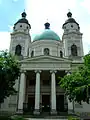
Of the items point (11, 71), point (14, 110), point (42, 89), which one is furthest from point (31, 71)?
point (11, 71)

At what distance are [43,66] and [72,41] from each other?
10.1 m

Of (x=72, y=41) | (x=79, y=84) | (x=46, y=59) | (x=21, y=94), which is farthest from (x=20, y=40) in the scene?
(x=79, y=84)

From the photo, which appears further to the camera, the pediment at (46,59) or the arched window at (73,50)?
the arched window at (73,50)

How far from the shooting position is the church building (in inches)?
968

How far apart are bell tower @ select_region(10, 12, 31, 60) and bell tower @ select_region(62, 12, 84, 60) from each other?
8.28m

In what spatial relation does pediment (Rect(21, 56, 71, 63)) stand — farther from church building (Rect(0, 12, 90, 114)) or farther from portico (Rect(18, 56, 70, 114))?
portico (Rect(18, 56, 70, 114))

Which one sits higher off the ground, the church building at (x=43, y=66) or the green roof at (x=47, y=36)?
the green roof at (x=47, y=36)

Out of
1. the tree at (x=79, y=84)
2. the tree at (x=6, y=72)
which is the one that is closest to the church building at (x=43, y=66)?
the tree at (x=6, y=72)

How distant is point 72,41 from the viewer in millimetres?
32812

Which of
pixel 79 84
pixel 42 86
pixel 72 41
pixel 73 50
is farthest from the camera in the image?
pixel 72 41

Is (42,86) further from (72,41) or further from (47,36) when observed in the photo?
(47,36)

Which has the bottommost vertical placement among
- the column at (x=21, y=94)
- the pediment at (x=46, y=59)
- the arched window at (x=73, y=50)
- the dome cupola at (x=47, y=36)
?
the column at (x=21, y=94)

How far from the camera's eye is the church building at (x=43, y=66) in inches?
968

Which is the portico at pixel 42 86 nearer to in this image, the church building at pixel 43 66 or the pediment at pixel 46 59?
the church building at pixel 43 66
